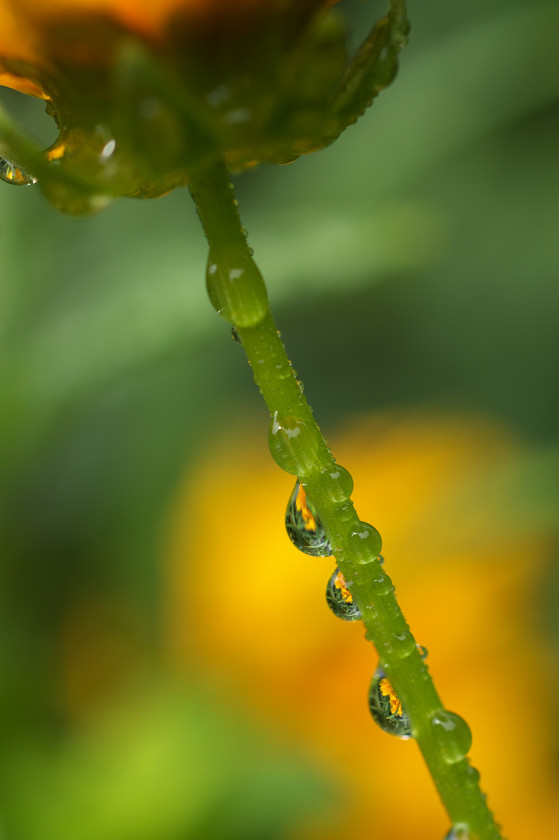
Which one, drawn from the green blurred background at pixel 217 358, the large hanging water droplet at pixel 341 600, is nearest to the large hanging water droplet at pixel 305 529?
the large hanging water droplet at pixel 341 600

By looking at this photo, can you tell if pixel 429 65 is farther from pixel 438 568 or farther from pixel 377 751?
pixel 377 751

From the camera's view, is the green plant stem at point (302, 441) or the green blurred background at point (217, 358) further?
the green blurred background at point (217, 358)

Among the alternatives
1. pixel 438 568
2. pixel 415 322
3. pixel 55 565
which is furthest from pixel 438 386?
pixel 55 565

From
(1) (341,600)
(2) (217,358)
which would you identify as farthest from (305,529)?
(2) (217,358)

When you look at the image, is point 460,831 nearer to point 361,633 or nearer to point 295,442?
point 295,442

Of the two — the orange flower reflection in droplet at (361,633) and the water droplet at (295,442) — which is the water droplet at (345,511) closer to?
the water droplet at (295,442)

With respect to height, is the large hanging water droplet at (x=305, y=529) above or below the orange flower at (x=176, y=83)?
below
